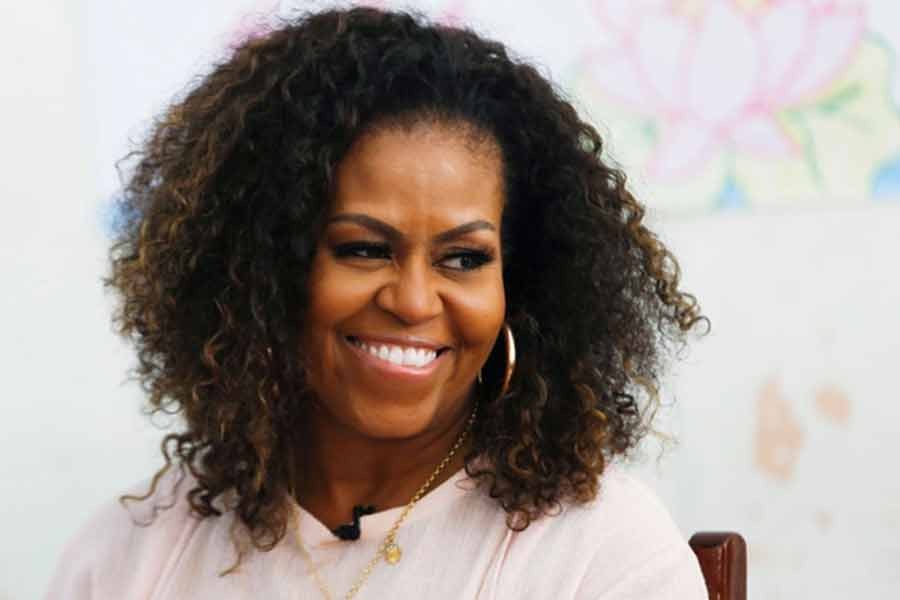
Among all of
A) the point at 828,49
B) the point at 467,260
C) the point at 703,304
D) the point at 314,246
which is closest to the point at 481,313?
the point at 467,260

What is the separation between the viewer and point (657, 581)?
4.65 feet

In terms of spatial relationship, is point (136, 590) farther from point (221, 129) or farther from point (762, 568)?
point (762, 568)

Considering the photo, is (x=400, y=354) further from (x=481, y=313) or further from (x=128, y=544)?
(x=128, y=544)

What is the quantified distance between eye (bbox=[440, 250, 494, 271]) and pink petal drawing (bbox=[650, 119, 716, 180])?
2.91 ft

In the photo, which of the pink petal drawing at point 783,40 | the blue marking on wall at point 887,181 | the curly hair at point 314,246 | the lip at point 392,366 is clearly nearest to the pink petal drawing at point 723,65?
the pink petal drawing at point 783,40

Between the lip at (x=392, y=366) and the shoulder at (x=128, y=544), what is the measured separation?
31 centimetres

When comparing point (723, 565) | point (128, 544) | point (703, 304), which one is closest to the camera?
point (723, 565)

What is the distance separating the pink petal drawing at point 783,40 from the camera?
2.22 metres

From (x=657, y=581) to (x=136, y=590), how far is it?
0.55 metres

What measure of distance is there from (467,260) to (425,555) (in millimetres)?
307

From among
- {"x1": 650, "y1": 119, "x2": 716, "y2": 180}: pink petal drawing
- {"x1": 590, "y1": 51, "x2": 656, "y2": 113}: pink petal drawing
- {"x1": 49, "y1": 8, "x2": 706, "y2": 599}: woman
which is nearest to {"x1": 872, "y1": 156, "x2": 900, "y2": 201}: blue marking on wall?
{"x1": 650, "y1": 119, "x2": 716, "y2": 180}: pink petal drawing

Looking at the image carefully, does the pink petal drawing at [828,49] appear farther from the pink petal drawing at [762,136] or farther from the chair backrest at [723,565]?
the chair backrest at [723,565]

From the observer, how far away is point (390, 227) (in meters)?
1.40

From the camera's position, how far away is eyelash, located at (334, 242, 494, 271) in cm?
142
